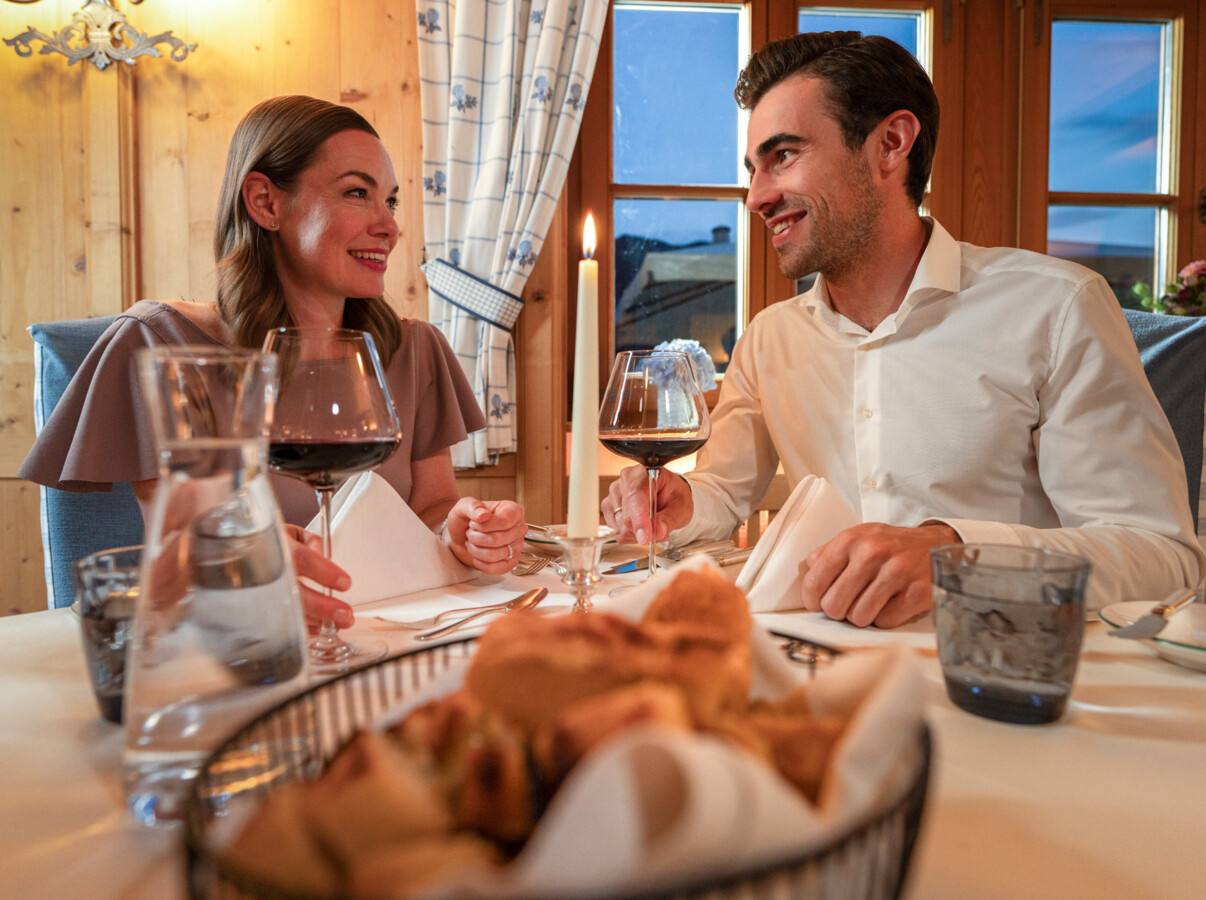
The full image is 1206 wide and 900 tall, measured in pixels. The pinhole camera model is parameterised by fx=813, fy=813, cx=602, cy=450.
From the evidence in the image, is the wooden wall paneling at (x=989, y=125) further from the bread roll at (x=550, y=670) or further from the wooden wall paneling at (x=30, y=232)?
the bread roll at (x=550, y=670)

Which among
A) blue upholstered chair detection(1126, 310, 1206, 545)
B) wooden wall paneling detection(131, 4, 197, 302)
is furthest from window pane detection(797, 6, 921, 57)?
wooden wall paneling detection(131, 4, 197, 302)

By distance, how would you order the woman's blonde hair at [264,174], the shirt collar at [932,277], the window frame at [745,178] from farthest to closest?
the window frame at [745,178] → the woman's blonde hair at [264,174] → the shirt collar at [932,277]

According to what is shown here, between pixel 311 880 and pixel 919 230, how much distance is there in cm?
169

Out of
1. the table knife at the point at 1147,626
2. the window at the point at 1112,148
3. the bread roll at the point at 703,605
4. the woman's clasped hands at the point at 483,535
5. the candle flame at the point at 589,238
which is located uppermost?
the window at the point at 1112,148

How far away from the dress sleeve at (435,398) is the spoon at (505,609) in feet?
2.93

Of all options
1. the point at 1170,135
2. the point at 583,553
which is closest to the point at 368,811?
the point at 583,553

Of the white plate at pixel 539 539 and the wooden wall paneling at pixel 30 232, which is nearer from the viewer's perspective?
the white plate at pixel 539 539

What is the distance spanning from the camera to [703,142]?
2939 mm

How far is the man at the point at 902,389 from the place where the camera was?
103 cm

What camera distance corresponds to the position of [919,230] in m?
1.64

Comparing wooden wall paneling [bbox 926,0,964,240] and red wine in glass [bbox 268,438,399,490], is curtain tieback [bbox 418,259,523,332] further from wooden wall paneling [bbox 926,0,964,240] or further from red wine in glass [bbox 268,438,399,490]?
red wine in glass [bbox 268,438,399,490]

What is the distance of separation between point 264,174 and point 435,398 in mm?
542

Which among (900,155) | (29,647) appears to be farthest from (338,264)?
(900,155)

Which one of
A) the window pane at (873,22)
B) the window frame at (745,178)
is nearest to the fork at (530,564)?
Result: the window frame at (745,178)
